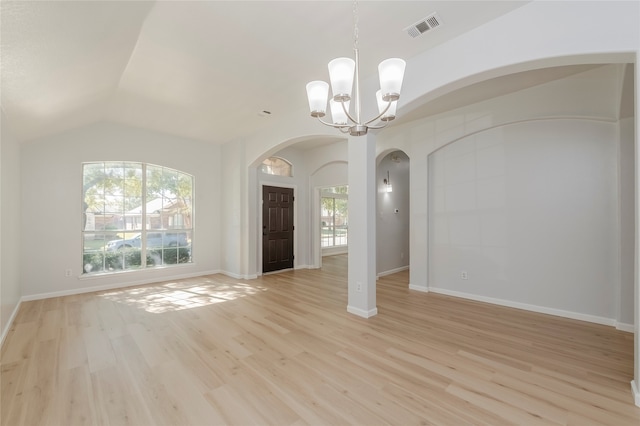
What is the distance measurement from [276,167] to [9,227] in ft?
14.9

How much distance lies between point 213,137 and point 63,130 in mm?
2376

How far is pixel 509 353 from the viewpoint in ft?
8.57

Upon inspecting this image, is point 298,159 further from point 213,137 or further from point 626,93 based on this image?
point 626,93

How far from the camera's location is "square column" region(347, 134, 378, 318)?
356 cm

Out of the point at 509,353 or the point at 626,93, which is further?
the point at 626,93

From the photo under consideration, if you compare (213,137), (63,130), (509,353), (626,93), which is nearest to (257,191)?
(213,137)

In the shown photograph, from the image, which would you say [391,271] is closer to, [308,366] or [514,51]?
[308,366]

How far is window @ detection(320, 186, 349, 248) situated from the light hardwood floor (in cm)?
540

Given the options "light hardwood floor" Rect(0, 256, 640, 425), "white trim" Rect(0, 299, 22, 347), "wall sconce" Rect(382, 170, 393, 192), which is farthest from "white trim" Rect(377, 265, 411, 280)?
"white trim" Rect(0, 299, 22, 347)

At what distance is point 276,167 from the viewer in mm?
6727

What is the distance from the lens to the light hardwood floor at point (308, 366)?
1.82 m

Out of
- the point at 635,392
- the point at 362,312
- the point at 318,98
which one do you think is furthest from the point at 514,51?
the point at 362,312

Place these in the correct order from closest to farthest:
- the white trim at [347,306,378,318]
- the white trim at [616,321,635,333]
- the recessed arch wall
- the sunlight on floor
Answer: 1. the recessed arch wall
2. the white trim at [616,321,635,333]
3. the white trim at [347,306,378,318]
4. the sunlight on floor

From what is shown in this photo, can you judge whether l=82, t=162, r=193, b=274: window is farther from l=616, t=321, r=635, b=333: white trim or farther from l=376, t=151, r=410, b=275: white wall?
l=616, t=321, r=635, b=333: white trim
